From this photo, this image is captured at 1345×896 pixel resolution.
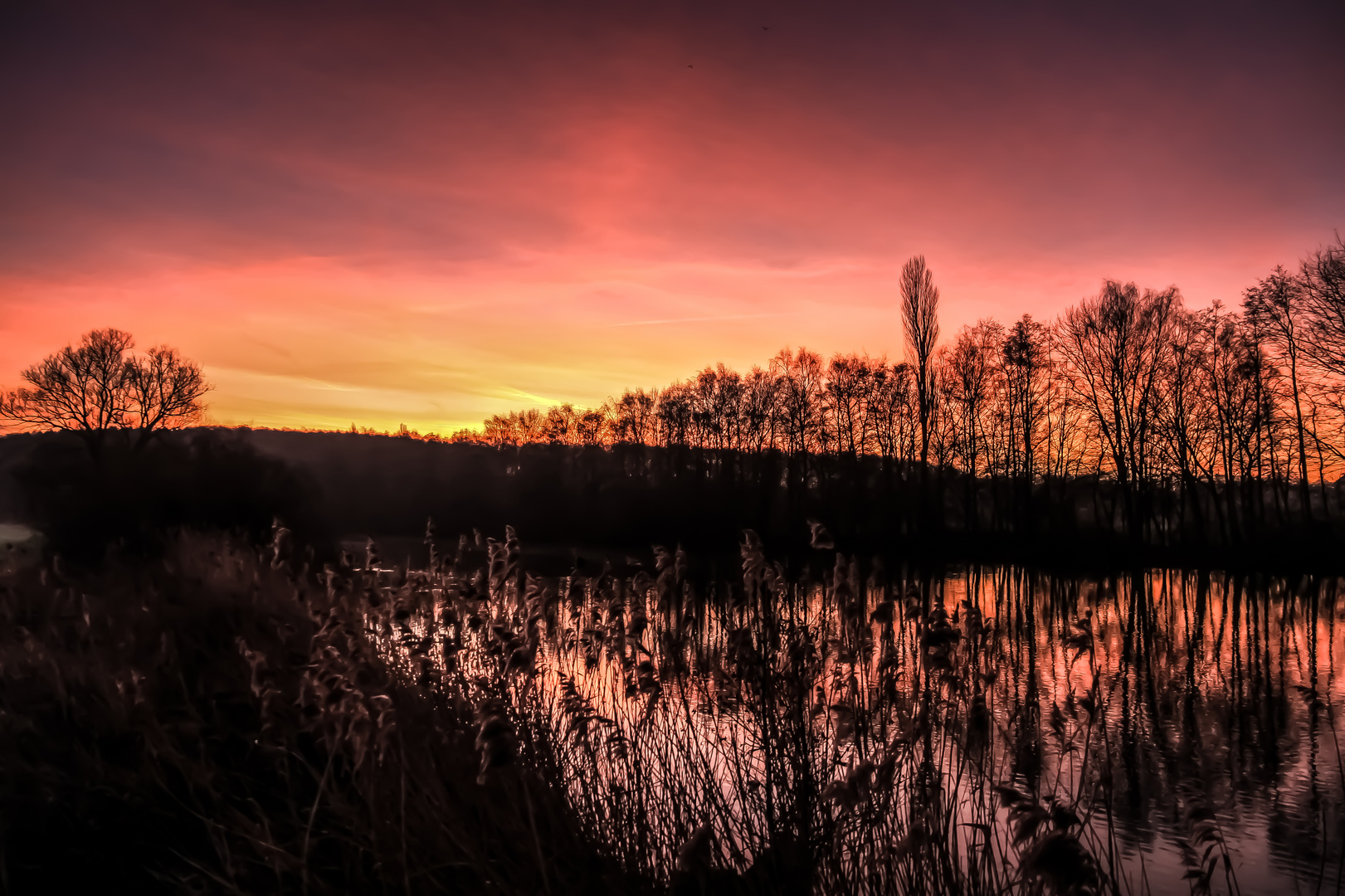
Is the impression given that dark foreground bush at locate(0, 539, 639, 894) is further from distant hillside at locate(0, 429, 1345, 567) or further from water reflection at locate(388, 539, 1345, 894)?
distant hillside at locate(0, 429, 1345, 567)

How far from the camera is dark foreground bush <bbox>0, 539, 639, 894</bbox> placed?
420 cm

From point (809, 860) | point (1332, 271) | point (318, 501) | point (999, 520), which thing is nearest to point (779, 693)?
point (809, 860)

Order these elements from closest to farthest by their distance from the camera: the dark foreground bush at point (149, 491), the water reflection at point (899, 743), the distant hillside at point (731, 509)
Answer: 1. the water reflection at point (899, 743)
2. the dark foreground bush at point (149, 491)
3. the distant hillside at point (731, 509)

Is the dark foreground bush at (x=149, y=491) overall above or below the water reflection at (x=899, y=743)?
above

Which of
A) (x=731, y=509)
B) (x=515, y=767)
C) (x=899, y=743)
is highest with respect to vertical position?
(x=731, y=509)

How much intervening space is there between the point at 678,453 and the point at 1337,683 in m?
45.7

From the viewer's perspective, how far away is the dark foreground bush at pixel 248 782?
13.8ft

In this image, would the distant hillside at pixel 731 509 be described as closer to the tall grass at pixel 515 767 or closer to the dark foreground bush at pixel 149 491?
the dark foreground bush at pixel 149 491

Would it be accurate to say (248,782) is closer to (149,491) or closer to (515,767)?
(515,767)

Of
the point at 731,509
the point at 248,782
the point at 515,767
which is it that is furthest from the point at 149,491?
the point at 731,509

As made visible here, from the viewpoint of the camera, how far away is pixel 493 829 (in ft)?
15.9

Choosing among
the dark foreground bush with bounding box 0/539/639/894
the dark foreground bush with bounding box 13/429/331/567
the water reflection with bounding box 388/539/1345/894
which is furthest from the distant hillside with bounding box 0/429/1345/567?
the water reflection with bounding box 388/539/1345/894

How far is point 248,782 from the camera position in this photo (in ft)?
19.4

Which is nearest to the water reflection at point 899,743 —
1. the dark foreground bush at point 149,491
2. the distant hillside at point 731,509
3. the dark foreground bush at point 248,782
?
the dark foreground bush at point 248,782
